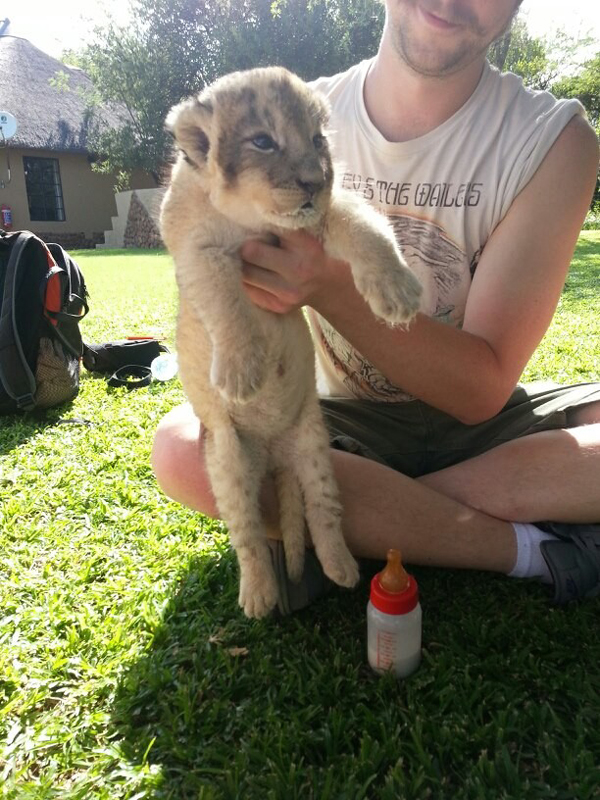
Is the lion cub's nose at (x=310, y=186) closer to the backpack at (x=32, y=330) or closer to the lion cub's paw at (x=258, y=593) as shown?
the lion cub's paw at (x=258, y=593)

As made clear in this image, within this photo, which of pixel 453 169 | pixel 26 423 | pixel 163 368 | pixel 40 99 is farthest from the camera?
pixel 40 99

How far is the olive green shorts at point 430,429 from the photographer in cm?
215

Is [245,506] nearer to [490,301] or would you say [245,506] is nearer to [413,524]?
[413,524]

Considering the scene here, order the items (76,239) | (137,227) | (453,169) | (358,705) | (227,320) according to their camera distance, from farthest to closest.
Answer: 1. (76,239)
2. (137,227)
3. (453,169)
4. (227,320)
5. (358,705)

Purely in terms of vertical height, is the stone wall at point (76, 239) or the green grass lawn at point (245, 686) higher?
the green grass lawn at point (245, 686)

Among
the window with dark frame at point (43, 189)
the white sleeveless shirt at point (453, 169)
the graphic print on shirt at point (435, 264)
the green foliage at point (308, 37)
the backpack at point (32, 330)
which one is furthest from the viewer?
the window with dark frame at point (43, 189)

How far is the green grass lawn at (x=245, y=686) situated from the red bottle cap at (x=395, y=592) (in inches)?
7.8

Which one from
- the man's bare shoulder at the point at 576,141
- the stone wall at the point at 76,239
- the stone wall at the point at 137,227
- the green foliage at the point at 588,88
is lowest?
the stone wall at the point at 76,239

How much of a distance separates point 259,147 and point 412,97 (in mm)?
758

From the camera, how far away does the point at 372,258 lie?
1624 mm

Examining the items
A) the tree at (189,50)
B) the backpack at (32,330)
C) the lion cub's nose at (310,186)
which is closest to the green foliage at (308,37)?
the tree at (189,50)

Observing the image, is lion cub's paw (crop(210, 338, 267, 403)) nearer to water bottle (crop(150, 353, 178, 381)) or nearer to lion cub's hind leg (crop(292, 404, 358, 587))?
lion cub's hind leg (crop(292, 404, 358, 587))

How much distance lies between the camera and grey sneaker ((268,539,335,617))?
173cm

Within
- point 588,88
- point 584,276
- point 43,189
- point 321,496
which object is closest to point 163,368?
point 321,496
